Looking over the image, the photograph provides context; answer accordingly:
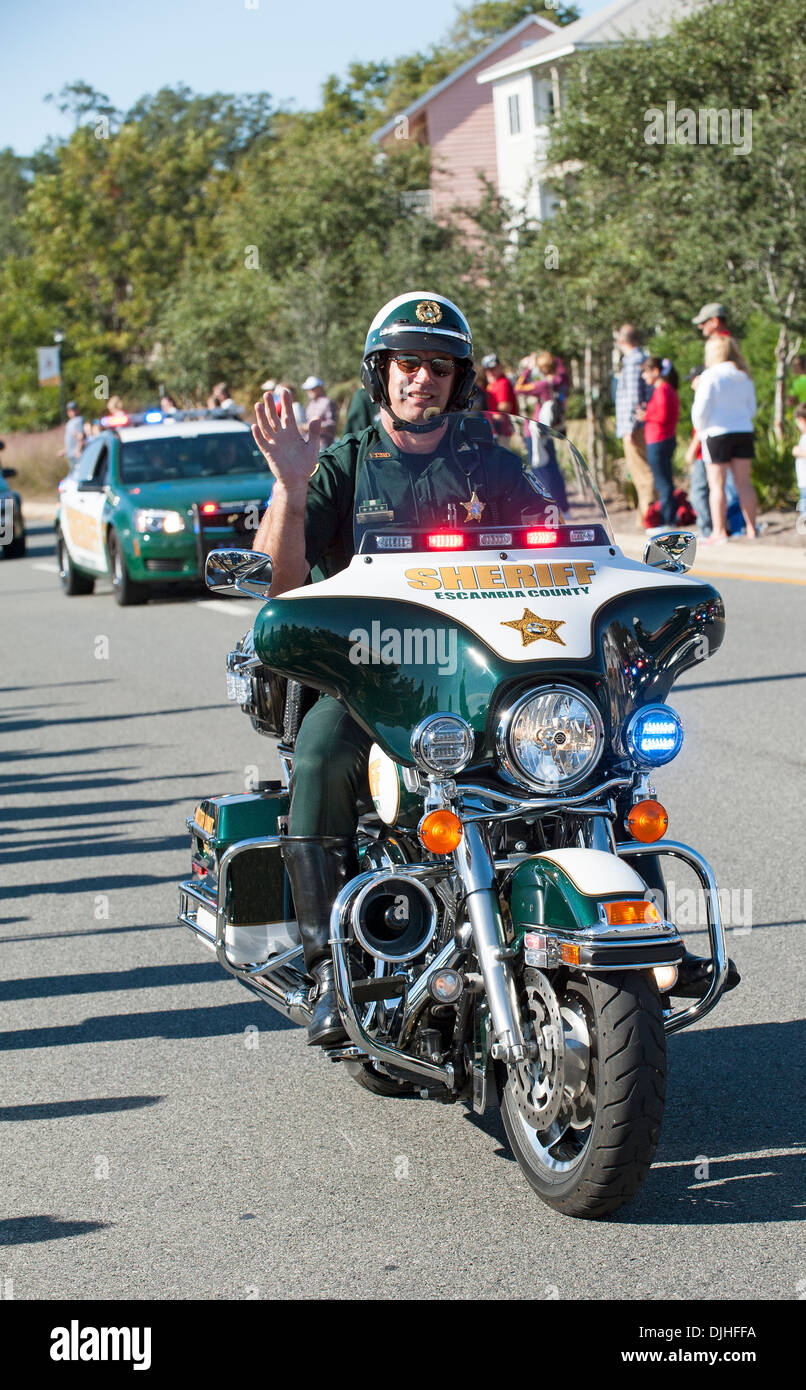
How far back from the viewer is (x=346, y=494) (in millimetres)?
4754

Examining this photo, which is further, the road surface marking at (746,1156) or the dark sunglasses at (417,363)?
the dark sunglasses at (417,363)

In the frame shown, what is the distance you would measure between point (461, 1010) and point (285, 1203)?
0.60 meters

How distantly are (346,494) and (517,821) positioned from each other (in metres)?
1.11

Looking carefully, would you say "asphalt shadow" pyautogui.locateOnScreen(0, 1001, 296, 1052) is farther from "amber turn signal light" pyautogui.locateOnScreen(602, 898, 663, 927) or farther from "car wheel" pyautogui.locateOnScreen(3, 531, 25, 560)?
"car wheel" pyautogui.locateOnScreen(3, 531, 25, 560)

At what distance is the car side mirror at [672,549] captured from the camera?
461 centimetres

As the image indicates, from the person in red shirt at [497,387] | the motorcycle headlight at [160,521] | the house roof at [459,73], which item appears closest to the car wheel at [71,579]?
the motorcycle headlight at [160,521]

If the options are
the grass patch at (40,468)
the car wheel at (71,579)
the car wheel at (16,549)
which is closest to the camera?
the car wheel at (71,579)

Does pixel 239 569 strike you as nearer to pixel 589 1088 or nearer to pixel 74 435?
pixel 589 1088

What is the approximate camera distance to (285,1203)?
13.3 feet

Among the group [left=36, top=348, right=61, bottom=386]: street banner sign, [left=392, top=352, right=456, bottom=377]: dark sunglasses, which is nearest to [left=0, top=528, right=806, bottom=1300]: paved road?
[left=392, top=352, right=456, bottom=377]: dark sunglasses

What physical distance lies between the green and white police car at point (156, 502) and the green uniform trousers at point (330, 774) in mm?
12401

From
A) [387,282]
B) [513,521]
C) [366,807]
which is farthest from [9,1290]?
[387,282]

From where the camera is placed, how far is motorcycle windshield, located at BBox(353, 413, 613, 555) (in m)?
4.32

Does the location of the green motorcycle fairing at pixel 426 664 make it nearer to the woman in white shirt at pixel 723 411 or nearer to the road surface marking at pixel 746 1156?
the road surface marking at pixel 746 1156
